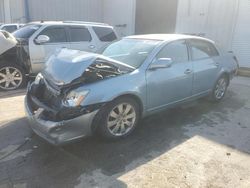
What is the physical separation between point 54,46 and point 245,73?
6067mm

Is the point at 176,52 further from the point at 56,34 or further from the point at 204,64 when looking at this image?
the point at 56,34

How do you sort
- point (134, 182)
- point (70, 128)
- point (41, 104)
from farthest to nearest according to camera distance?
point (41, 104)
point (70, 128)
point (134, 182)

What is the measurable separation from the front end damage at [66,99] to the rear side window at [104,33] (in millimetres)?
3890

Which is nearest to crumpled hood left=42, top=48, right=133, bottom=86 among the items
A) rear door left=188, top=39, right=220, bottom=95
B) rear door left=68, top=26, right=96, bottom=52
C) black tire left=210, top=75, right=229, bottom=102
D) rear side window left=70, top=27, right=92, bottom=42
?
rear door left=188, top=39, right=220, bottom=95

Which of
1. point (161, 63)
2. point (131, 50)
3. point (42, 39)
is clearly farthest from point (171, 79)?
point (42, 39)

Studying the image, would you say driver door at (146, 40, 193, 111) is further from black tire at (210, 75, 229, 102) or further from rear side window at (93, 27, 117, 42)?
rear side window at (93, 27, 117, 42)

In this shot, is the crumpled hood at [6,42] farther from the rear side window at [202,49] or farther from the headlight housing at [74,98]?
the rear side window at [202,49]

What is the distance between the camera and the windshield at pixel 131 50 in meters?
4.02

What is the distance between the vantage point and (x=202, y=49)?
5020 mm

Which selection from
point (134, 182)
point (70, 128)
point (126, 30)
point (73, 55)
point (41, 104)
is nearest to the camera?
point (134, 182)

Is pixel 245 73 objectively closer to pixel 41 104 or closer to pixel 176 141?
pixel 176 141

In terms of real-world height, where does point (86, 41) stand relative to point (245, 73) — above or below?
above

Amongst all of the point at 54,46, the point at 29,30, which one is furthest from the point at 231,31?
the point at 29,30

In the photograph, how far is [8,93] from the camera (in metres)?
5.98
